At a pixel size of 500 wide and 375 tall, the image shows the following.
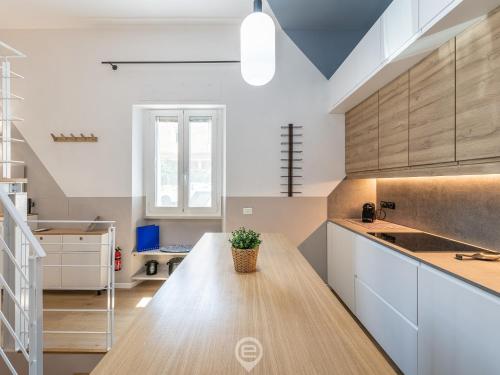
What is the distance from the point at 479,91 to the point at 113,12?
3675 millimetres

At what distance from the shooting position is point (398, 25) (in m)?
2.04

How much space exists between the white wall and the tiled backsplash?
3.10 feet

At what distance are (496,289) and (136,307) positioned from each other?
3184 mm

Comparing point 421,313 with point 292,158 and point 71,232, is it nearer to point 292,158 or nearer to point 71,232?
point 292,158

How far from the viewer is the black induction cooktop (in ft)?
6.73

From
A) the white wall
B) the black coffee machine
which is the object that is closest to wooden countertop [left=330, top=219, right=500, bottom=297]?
the black coffee machine

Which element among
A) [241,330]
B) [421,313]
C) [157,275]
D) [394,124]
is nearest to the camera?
[241,330]

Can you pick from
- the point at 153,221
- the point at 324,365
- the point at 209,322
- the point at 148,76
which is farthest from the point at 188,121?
the point at 324,365

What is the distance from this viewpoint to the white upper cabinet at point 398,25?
6.11 feet

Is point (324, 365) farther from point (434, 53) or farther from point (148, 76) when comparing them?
point (148, 76)

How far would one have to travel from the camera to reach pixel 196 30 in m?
3.81

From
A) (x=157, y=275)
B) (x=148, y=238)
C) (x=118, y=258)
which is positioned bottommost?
(x=157, y=275)

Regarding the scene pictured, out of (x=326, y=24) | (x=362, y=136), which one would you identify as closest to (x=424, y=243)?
(x=362, y=136)

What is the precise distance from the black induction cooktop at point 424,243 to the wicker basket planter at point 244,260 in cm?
116
